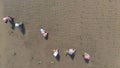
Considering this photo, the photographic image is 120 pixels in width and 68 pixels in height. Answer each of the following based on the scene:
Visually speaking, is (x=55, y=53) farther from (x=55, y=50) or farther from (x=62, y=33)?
(x=62, y=33)

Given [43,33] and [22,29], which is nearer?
[43,33]

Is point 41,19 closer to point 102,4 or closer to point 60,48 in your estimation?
point 60,48

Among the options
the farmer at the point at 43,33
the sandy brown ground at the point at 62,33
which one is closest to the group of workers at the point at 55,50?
the farmer at the point at 43,33

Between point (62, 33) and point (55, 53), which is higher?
point (62, 33)

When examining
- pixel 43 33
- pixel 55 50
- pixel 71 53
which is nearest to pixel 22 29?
pixel 43 33

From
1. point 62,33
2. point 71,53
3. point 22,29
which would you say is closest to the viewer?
point 71,53

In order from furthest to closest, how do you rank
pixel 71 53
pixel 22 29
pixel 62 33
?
pixel 22 29
pixel 62 33
pixel 71 53

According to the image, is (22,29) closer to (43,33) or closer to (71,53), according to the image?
(43,33)

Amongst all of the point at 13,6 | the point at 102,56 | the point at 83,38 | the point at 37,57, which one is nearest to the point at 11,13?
the point at 13,6

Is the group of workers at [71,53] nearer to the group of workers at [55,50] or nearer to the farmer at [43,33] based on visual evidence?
the group of workers at [55,50]
